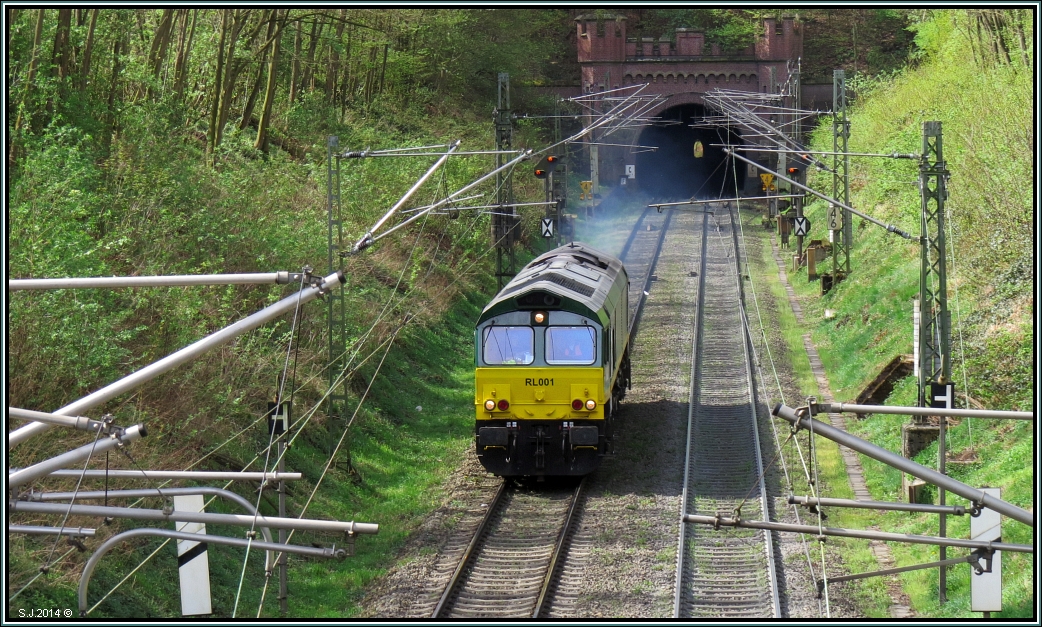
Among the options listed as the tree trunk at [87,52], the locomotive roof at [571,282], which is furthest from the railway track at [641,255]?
the tree trunk at [87,52]

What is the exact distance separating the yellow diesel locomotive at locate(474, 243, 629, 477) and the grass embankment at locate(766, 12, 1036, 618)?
429cm

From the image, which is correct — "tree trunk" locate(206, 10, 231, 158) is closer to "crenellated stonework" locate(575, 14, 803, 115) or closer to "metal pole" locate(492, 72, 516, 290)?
"metal pole" locate(492, 72, 516, 290)

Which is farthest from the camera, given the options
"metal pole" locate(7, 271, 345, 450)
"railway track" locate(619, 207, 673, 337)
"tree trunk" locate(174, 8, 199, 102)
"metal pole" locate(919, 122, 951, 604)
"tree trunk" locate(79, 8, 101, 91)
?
"railway track" locate(619, 207, 673, 337)

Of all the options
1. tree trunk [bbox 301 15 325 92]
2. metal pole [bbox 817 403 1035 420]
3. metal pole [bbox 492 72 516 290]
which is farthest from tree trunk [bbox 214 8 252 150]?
metal pole [bbox 817 403 1035 420]

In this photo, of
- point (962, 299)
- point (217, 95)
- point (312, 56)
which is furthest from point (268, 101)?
point (962, 299)

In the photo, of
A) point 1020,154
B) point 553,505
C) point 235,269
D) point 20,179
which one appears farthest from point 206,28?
point 1020,154

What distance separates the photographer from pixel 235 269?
20.3 meters

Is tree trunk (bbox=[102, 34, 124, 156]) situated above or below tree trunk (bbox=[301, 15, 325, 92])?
below

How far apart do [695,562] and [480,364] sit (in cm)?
438

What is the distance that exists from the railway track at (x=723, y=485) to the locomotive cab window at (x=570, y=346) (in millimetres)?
2515

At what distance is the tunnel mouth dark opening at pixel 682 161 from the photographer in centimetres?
6047

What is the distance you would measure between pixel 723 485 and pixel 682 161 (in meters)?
48.2

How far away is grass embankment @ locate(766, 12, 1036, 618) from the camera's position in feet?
48.5

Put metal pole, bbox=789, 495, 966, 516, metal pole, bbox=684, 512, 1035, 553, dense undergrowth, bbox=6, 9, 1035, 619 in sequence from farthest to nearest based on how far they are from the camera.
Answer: dense undergrowth, bbox=6, 9, 1035, 619 → metal pole, bbox=789, 495, 966, 516 → metal pole, bbox=684, 512, 1035, 553
